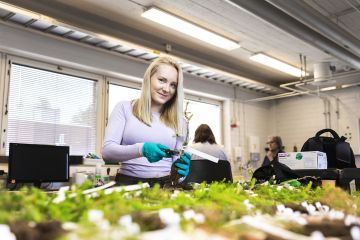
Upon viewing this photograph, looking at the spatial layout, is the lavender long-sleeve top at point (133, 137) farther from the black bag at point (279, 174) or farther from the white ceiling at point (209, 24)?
the white ceiling at point (209, 24)

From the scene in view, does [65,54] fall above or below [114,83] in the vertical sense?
above

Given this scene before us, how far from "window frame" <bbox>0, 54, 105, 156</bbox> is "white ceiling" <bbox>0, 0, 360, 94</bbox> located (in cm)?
96

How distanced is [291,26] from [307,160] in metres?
2.48

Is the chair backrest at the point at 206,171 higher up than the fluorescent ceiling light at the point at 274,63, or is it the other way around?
the fluorescent ceiling light at the point at 274,63

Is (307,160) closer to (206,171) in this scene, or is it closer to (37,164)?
(206,171)

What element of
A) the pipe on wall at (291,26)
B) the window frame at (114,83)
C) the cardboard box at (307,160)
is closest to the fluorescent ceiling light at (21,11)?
the window frame at (114,83)

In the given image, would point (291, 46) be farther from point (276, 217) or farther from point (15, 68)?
point (276, 217)

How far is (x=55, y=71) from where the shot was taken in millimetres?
5047

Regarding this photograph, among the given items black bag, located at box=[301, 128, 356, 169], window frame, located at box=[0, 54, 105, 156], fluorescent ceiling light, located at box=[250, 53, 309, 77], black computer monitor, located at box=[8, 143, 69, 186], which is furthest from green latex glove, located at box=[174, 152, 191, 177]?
fluorescent ceiling light, located at box=[250, 53, 309, 77]

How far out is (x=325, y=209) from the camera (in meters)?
0.77

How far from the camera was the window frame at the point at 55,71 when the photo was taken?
444 centimetres

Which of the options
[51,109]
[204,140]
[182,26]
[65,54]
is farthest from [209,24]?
[51,109]

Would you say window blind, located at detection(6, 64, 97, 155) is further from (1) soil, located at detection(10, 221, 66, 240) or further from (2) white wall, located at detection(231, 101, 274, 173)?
(1) soil, located at detection(10, 221, 66, 240)

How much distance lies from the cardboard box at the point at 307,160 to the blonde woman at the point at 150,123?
23.3 inches
